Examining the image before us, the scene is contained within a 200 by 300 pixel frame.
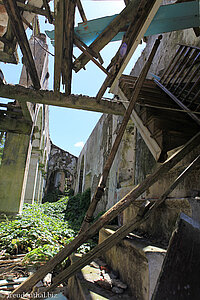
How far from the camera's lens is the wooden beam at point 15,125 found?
527cm

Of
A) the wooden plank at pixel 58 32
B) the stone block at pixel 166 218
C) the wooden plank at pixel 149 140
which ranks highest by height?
the wooden plank at pixel 58 32

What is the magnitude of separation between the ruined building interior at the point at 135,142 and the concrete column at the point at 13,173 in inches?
1.1

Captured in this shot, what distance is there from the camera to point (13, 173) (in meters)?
5.21

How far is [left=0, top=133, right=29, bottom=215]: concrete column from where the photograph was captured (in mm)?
5020

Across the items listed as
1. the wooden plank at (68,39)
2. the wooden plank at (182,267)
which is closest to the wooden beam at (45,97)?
the wooden plank at (68,39)

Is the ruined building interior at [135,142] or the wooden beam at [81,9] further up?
the wooden beam at [81,9]

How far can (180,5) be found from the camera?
241 cm

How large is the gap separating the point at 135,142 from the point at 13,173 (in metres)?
3.63

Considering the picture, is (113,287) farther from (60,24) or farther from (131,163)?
(131,163)

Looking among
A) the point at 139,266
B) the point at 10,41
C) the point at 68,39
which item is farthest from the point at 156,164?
the point at 10,41

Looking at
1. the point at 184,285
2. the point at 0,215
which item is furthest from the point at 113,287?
the point at 0,215

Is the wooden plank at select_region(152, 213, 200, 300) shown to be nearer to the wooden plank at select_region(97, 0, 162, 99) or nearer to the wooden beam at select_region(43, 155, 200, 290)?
the wooden beam at select_region(43, 155, 200, 290)

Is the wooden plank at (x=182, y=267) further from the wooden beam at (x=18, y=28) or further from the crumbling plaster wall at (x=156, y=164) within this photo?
the wooden beam at (x=18, y=28)

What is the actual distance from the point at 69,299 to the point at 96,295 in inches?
27.4
